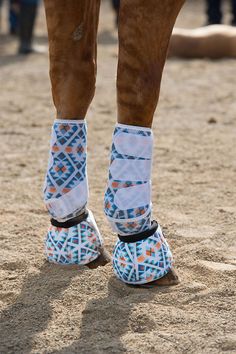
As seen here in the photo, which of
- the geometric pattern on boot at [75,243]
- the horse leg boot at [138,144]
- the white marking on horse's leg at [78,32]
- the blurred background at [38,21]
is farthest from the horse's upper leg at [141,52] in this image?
the blurred background at [38,21]

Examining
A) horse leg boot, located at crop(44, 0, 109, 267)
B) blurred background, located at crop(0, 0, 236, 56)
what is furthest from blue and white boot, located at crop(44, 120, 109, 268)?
blurred background, located at crop(0, 0, 236, 56)

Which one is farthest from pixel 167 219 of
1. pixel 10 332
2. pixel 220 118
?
pixel 220 118

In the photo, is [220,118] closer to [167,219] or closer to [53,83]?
[167,219]

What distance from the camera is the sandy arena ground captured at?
6.93ft

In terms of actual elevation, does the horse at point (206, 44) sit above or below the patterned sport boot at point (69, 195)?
below

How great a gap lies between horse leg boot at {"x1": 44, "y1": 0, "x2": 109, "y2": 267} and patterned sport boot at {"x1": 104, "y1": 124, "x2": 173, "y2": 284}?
0.17m

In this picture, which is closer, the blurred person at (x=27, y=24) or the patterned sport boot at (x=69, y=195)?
the patterned sport boot at (x=69, y=195)

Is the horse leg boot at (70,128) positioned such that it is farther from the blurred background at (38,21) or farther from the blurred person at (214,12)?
the blurred person at (214,12)

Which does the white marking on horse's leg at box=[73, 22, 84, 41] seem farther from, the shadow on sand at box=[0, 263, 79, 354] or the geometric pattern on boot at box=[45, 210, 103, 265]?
the shadow on sand at box=[0, 263, 79, 354]

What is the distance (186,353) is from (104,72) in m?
4.84

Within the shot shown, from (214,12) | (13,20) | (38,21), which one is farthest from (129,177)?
(38,21)

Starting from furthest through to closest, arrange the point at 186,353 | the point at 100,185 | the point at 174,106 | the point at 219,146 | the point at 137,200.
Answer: the point at 174,106, the point at 219,146, the point at 100,185, the point at 137,200, the point at 186,353

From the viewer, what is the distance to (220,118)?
4.94 metres

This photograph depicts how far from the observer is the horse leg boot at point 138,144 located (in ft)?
7.25
